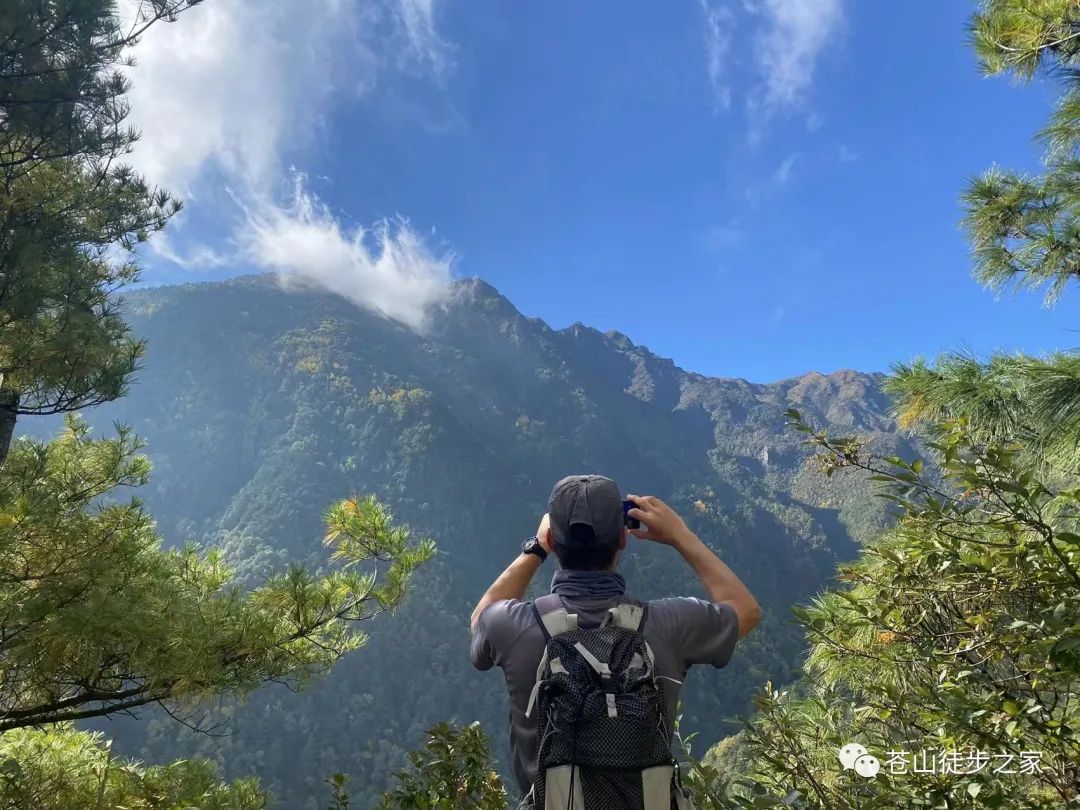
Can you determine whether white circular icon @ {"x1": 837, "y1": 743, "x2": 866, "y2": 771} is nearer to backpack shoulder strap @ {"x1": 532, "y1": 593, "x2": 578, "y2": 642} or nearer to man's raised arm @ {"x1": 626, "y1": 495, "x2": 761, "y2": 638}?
man's raised arm @ {"x1": 626, "y1": 495, "x2": 761, "y2": 638}

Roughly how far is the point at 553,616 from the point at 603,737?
24 cm

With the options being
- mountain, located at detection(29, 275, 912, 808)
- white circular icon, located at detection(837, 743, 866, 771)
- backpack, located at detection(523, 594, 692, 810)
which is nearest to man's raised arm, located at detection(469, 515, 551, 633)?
backpack, located at detection(523, 594, 692, 810)

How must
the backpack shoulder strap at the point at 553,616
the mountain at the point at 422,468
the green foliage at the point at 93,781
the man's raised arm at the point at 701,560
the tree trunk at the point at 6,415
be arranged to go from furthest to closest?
the mountain at the point at 422,468
the tree trunk at the point at 6,415
the green foliage at the point at 93,781
the man's raised arm at the point at 701,560
the backpack shoulder strap at the point at 553,616

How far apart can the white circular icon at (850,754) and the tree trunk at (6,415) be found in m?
4.09

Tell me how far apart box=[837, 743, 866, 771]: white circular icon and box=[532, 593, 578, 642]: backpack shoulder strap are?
0.87m

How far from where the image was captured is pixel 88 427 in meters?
3.56

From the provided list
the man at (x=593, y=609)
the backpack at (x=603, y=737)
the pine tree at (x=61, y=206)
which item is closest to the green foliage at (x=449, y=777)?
the man at (x=593, y=609)

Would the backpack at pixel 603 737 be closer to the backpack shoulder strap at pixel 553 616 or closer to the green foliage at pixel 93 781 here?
the backpack shoulder strap at pixel 553 616


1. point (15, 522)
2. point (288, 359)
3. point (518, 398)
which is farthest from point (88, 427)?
point (518, 398)

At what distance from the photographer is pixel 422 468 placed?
99062mm

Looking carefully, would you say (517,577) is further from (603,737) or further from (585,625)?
(603,737)

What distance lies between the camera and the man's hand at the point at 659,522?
1.39 metres

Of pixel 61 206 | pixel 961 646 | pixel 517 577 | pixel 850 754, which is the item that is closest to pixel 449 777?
pixel 517 577

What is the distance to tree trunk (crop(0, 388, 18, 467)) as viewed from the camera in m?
3.10
